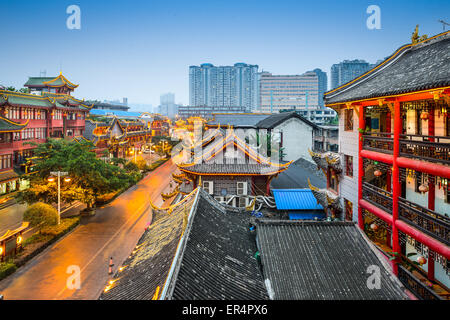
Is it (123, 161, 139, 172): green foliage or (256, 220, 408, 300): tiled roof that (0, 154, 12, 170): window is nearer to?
(123, 161, 139, 172): green foliage

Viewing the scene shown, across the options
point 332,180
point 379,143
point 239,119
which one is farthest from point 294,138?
point 379,143

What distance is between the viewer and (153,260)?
37.6ft

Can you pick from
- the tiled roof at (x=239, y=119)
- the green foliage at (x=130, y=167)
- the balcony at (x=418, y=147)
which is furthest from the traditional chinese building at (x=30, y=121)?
the balcony at (x=418, y=147)

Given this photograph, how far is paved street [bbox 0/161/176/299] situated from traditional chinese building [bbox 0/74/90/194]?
12.3 m

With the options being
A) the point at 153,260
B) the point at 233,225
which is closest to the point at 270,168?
the point at 233,225

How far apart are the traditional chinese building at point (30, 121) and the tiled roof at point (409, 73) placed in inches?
1355

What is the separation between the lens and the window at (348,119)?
745 inches

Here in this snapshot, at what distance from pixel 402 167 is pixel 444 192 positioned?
2.21 meters

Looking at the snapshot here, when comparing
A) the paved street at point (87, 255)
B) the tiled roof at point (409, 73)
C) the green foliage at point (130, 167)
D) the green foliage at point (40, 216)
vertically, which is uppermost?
the tiled roof at point (409, 73)

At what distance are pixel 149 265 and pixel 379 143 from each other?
1313 centimetres

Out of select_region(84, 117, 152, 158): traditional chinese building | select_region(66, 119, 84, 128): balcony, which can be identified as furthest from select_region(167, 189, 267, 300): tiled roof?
select_region(66, 119, 84, 128): balcony

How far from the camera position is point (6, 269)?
18906 mm

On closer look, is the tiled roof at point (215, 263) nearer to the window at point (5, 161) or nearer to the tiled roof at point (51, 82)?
the window at point (5, 161)

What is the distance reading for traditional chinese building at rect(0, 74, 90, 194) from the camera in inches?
1410
